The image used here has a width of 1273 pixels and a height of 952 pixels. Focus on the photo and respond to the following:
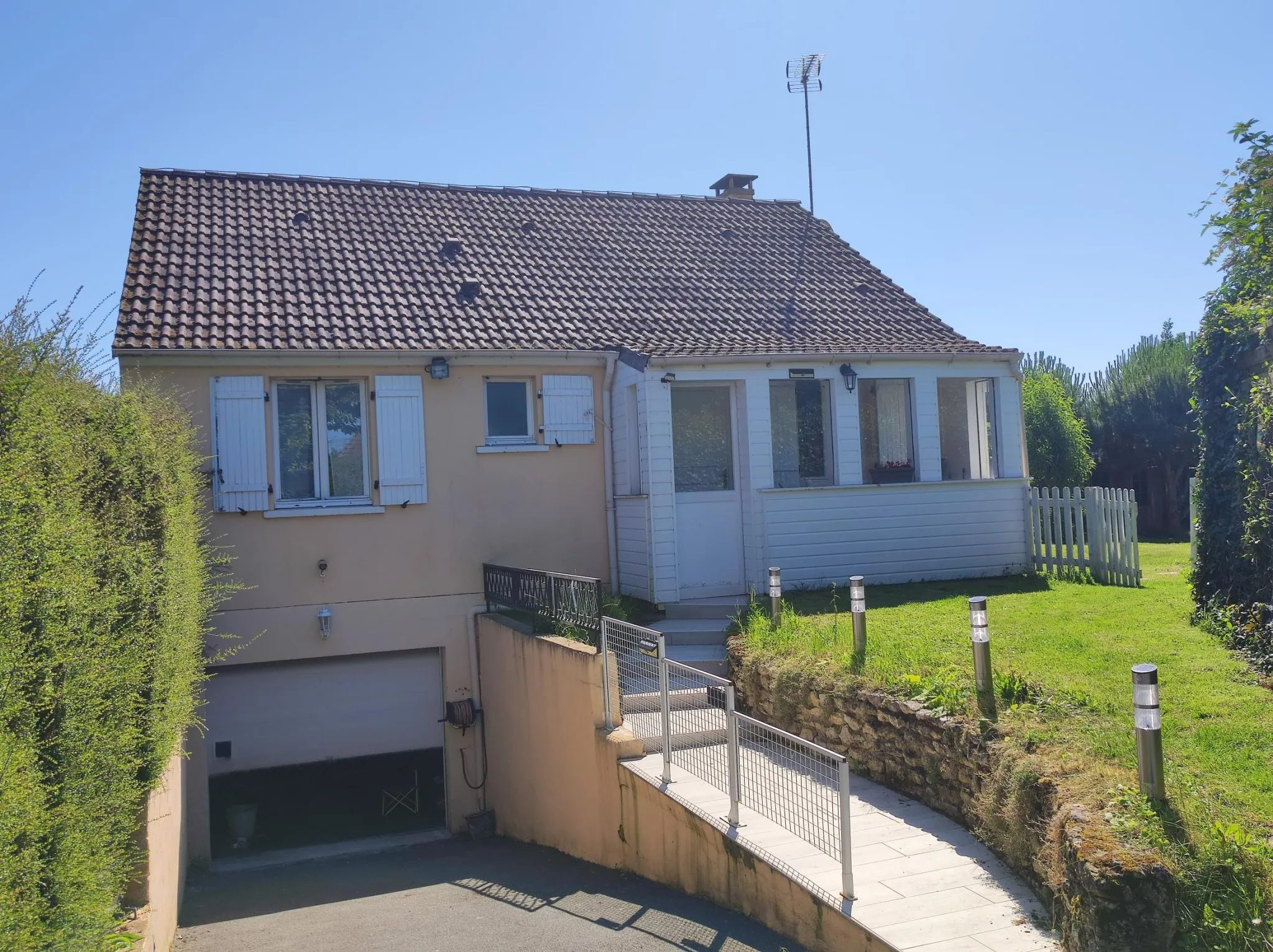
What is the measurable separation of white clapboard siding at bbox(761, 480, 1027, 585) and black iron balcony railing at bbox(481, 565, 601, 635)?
10.3 ft

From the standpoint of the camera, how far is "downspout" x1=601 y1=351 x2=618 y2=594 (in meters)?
13.3

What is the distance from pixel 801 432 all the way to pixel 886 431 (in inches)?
49.1

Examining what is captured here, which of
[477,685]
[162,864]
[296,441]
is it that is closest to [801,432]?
[477,685]

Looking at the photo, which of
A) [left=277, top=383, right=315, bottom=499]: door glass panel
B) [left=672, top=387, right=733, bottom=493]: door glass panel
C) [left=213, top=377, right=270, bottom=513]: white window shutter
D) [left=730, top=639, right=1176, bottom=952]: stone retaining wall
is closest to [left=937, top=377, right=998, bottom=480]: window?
[left=672, top=387, right=733, bottom=493]: door glass panel

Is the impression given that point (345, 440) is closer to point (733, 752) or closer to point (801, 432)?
point (801, 432)

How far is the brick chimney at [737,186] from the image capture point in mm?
18875

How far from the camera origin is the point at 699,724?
8.02m

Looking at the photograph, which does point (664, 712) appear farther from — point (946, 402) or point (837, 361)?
point (946, 402)

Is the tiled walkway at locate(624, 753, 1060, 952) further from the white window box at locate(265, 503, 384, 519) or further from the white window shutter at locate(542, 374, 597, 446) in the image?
the white window shutter at locate(542, 374, 597, 446)

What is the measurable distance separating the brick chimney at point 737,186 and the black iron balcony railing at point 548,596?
31.9 ft

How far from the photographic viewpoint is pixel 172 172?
14.8 meters

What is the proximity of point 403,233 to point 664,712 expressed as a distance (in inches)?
362

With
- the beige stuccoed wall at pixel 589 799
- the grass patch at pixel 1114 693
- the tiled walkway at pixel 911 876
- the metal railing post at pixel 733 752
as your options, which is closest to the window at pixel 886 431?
the grass patch at pixel 1114 693

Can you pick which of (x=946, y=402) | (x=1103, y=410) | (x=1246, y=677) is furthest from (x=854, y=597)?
(x=1103, y=410)
